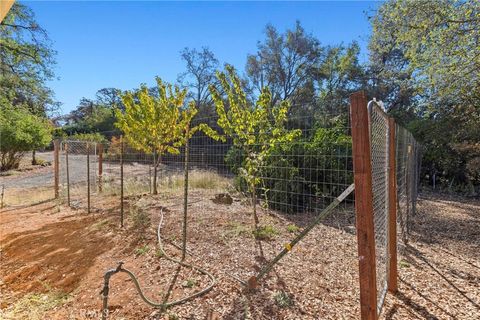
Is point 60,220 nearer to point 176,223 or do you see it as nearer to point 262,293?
point 176,223

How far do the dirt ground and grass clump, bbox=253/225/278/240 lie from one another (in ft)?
0.17

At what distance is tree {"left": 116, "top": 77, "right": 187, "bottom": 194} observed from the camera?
740cm

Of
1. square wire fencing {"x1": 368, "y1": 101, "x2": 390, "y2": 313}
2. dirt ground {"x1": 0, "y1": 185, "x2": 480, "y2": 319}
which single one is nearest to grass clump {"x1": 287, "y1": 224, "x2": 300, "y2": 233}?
dirt ground {"x1": 0, "y1": 185, "x2": 480, "y2": 319}

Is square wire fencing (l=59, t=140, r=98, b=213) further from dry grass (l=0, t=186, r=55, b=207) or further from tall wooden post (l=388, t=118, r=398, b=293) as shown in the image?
tall wooden post (l=388, t=118, r=398, b=293)

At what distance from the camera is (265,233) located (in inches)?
166

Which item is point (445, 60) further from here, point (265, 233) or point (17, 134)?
point (17, 134)

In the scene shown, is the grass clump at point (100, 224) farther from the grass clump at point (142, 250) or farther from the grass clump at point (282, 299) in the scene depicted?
the grass clump at point (282, 299)

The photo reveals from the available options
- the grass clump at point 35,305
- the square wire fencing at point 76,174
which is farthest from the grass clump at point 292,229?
the square wire fencing at point 76,174

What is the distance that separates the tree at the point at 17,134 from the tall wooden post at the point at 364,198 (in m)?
13.8

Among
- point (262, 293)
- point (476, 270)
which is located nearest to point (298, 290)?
point (262, 293)

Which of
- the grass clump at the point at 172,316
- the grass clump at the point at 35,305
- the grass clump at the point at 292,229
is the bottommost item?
the grass clump at the point at 35,305

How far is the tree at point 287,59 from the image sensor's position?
723 inches

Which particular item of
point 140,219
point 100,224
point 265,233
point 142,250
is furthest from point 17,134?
point 265,233

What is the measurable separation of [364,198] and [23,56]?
43.3 feet
